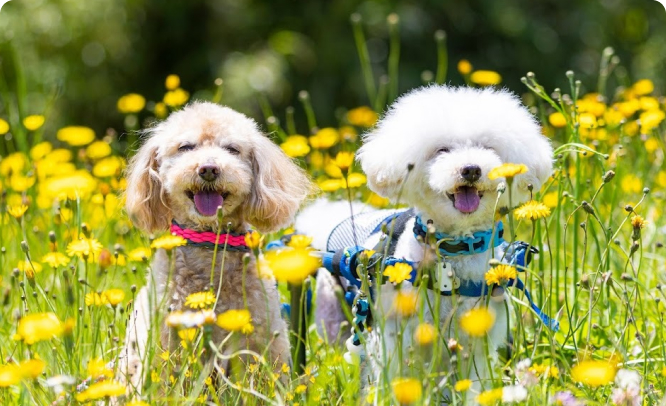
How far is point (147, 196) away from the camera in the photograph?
3.27 metres

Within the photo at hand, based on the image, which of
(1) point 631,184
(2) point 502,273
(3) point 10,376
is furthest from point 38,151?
(2) point 502,273

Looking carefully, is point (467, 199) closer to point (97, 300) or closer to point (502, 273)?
point (502, 273)

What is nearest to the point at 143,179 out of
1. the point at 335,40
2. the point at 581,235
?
the point at 581,235

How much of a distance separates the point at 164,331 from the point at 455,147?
1118mm

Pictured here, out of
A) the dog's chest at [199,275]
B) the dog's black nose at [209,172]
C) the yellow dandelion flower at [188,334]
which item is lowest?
the yellow dandelion flower at [188,334]

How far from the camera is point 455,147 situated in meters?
3.02

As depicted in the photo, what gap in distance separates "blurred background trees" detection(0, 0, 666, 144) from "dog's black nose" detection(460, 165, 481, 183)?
183 inches

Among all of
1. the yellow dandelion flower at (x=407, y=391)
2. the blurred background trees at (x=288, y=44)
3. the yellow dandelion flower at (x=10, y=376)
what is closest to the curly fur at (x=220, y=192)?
the yellow dandelion flower at (x=10, y=376)

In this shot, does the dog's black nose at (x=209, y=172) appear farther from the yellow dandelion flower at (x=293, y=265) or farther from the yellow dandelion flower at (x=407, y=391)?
the yellow dandelion flower at (x=407, y=391)

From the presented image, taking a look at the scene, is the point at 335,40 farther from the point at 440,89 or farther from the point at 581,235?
the point at 440,89

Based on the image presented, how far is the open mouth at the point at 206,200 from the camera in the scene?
309cm

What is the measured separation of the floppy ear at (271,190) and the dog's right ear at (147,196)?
1.08 ft

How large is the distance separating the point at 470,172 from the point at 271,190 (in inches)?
29.3

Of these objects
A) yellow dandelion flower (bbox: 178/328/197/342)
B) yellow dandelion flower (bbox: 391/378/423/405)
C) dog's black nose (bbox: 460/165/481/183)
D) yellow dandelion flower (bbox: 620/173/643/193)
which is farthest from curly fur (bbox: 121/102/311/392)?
yellow dandelion flower (bbox: 620/173/643/193)
